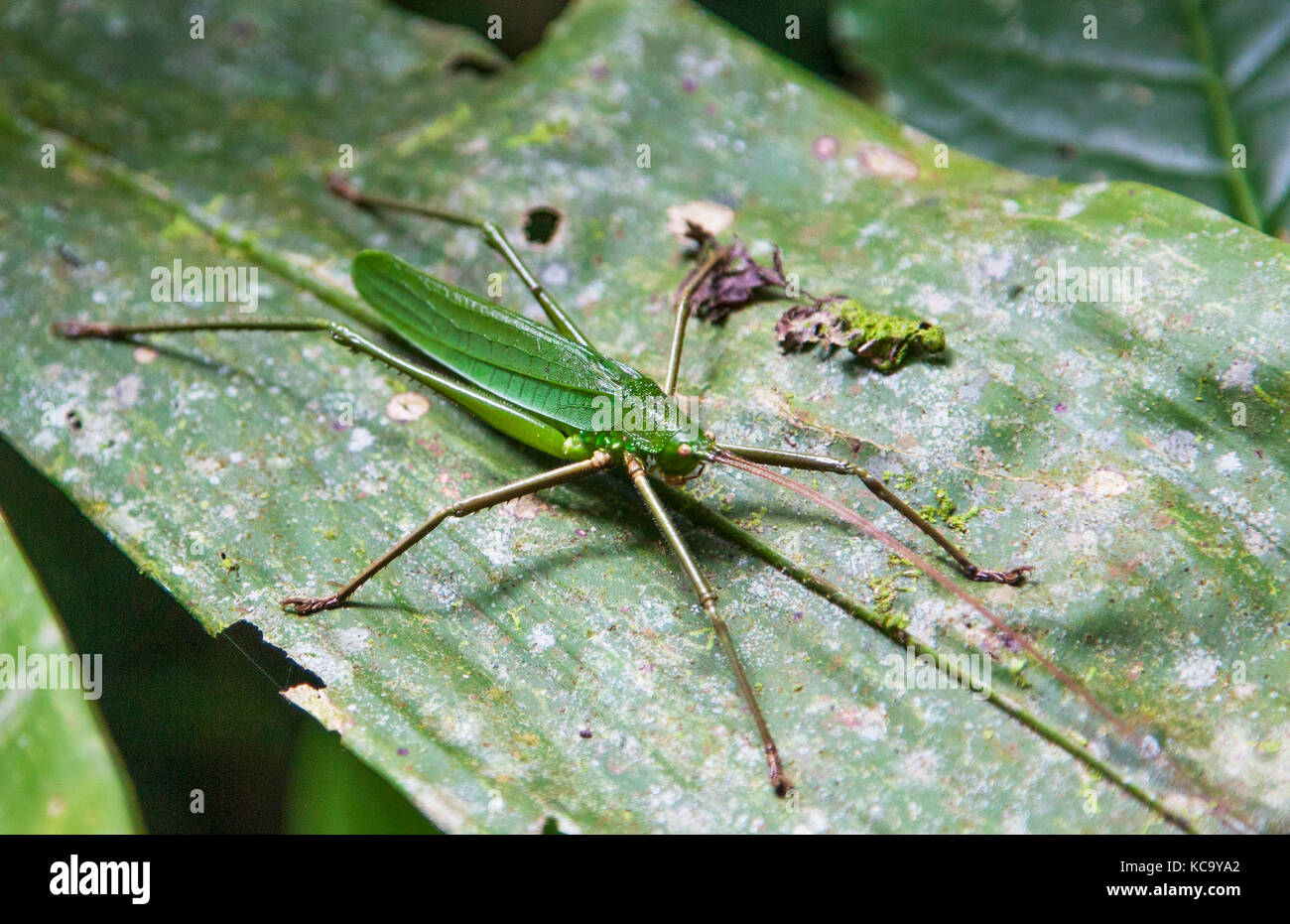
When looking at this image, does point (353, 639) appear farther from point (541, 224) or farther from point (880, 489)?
point (541, 224)

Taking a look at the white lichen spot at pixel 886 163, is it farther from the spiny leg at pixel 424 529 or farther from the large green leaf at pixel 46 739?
the large green leaf at pixel 46 739

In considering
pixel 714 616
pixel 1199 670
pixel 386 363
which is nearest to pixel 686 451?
pixel 714 616

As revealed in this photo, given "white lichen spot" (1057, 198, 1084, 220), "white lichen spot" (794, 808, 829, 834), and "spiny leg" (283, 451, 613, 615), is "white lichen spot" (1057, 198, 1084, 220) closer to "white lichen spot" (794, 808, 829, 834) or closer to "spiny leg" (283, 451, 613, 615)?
"spiny leg" (283, 451, 613, 615)

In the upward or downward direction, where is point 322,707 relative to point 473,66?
downward

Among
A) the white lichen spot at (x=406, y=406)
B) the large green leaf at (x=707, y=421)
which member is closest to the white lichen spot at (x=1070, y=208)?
the large green leaf at (x=707, y=421)

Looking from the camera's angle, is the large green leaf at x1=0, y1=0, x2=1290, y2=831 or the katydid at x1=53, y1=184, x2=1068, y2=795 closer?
the large green leaf at x1=0, y1=0, x2=1290, y2=831

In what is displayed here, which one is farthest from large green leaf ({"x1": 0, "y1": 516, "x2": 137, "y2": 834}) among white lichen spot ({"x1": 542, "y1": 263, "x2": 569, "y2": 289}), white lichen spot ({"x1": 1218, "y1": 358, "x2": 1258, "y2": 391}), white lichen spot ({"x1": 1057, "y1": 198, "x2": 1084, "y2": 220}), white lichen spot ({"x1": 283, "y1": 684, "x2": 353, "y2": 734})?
white lichen spot ({"x1": 1057, "y1": 198, "x2": 1084, "y2": 220})
